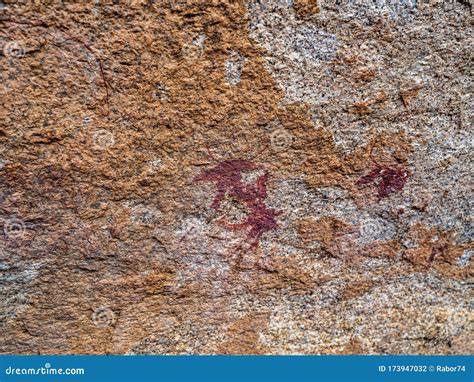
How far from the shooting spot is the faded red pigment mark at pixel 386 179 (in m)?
0.76

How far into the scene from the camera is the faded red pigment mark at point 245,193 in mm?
726

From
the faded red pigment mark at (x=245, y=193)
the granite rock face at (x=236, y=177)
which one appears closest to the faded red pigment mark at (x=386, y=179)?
the granite rock face at (x=236, y=177)

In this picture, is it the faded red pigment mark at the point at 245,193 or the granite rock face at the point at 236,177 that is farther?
the faded red pigment mark at the point at 245,193

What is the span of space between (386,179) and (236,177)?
25 centimetres

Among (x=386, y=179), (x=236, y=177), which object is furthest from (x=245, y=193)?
(x=386, y=179)

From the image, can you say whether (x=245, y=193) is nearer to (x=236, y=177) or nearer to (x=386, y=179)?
(x=236, y=177)

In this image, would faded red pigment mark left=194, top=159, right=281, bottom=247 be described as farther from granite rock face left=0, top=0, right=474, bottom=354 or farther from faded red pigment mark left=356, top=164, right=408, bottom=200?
faded red pigment mark left=356, top=164, right=408, bottom=200

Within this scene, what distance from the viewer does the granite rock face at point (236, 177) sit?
0.62m

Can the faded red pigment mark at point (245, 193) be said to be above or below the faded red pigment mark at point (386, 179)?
below

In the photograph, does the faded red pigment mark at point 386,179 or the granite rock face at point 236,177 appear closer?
the granite rock face at point 236,177

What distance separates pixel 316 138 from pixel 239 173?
13 centimetres

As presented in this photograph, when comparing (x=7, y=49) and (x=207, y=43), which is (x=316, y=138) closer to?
(x=207, y=43)

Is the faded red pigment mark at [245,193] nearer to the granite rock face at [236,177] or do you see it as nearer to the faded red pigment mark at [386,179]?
the granite rock face at [236,177]

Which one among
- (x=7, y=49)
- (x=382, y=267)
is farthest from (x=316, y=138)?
(x=7, y=49)
